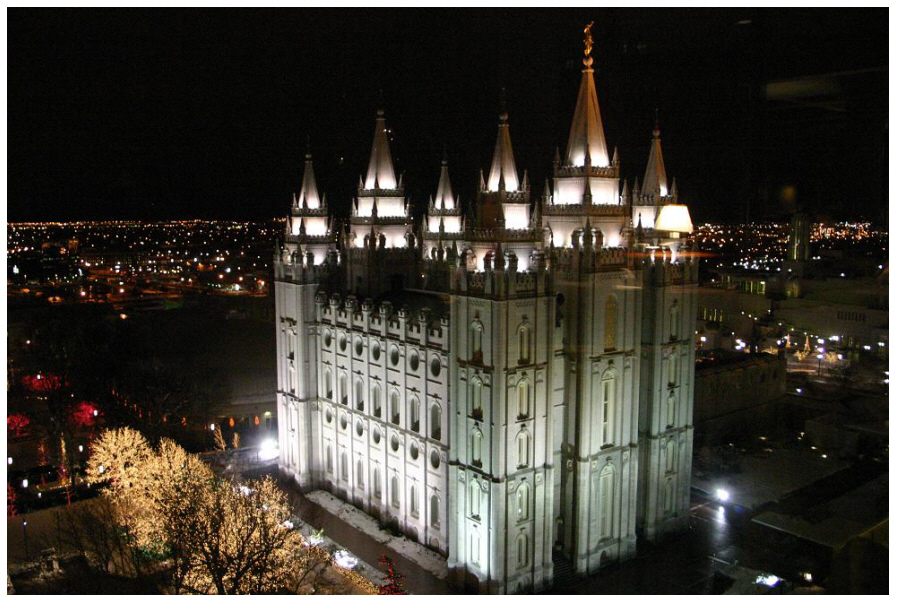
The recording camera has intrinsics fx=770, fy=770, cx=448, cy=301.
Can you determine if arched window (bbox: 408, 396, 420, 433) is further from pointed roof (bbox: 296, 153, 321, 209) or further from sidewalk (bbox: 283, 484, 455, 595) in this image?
pointed roof (bbox: 296, 153, 321, 209)

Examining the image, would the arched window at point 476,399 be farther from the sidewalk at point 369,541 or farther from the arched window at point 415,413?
the sidewalk at point 369,541

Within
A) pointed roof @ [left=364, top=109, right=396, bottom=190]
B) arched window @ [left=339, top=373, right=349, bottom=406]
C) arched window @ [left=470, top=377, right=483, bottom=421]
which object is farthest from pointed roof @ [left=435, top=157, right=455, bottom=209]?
arched window @ [left=470, top=377, right=483, bottom=421]

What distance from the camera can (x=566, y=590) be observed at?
2394cm

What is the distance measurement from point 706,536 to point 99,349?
3169cm

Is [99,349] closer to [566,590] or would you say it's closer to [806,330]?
[566,590]

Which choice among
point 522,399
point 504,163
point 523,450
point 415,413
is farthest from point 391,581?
point 504,163

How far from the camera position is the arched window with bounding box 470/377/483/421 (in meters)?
23.1

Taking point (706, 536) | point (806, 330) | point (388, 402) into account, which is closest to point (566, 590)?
point (706, 536)

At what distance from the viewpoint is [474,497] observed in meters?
23.5

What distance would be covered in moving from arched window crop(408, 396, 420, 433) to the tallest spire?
9755mm

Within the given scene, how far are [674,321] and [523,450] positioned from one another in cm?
805

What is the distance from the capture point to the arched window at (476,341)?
23016 millimetres

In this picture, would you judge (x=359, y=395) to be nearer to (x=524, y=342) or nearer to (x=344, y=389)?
(x=344, y=389)

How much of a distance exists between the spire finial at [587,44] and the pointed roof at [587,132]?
126 cm
